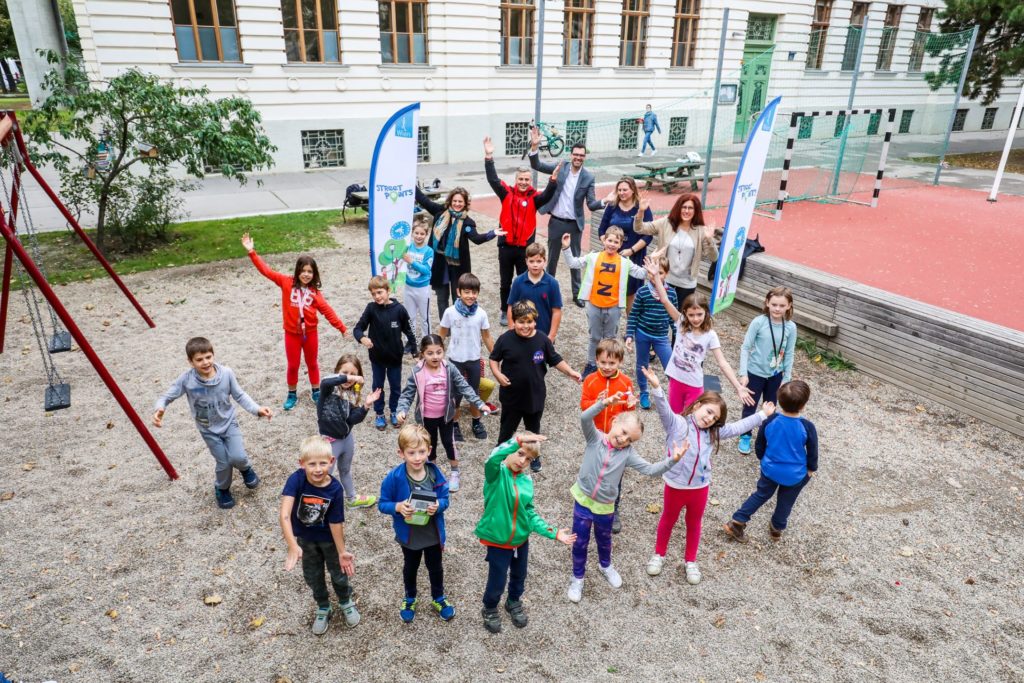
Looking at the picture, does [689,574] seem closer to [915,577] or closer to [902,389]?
[915,577]

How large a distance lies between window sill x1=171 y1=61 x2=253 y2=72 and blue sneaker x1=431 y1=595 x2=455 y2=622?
55.7ft

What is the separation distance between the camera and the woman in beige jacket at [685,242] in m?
6.79

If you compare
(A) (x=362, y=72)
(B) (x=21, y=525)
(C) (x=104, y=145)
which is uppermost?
(A) (x=362, y=72)

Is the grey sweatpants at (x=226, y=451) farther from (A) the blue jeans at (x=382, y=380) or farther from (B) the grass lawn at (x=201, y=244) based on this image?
(B) the grass lawn at (x=201, y=244)

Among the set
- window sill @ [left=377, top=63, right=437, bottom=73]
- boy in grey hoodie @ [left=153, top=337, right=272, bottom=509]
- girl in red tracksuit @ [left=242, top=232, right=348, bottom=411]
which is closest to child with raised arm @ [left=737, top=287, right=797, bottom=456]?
girl in red tracksuit @ [left=242, top=232, right=348, bottom=411]

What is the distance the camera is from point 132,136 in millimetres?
10680

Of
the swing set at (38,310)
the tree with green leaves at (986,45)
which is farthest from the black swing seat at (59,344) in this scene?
the tree with green leaves at (986,45)

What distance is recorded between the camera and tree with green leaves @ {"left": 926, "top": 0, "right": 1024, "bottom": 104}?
19.4m

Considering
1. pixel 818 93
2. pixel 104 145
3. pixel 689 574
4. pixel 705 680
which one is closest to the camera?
pixel 705 680

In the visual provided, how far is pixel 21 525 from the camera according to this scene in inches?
202

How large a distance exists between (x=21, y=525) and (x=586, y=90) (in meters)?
21.6

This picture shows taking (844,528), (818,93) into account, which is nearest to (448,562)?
(844,528)

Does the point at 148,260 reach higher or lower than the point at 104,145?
lower

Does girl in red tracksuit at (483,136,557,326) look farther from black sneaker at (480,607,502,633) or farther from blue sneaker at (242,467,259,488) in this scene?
black sneaker at (480,607,502,633)
